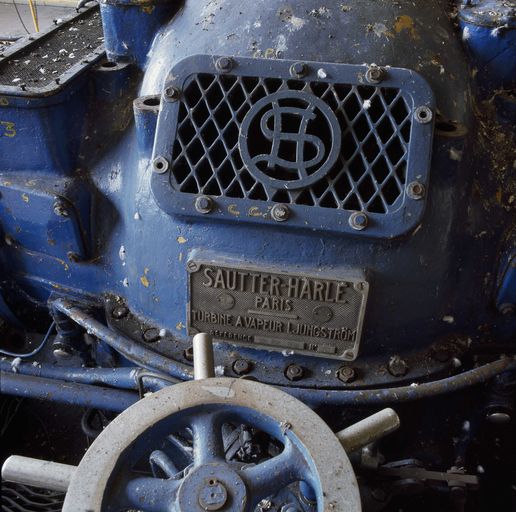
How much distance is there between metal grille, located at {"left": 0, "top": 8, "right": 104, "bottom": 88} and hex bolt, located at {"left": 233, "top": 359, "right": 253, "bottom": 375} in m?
0.86

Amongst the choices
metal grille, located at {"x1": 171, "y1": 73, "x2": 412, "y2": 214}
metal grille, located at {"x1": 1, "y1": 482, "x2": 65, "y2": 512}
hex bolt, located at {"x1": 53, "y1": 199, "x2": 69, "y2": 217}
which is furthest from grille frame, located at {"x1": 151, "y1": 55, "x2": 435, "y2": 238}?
metal grille, located at {"x1": 1, "y1": 482, "x2": 65, "y2": 512}

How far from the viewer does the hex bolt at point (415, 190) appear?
4.26 ft

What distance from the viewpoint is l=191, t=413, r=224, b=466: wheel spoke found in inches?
36.5

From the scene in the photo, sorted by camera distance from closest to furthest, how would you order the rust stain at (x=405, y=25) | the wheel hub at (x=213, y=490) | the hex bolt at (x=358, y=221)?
the wheel hub at (x=213, y=490) < the hex bolt at (x=358, y=221) < the rust stain at (x=405, y=25)

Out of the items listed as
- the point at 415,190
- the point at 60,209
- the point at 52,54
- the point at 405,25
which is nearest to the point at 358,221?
the point at 415,190

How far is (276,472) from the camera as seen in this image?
0.91 meters

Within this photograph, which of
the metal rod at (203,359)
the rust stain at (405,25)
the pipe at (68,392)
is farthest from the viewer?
the pipe at (68,392)

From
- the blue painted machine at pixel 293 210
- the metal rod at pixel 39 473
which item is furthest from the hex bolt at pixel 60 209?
the metal rod at pixel 39 473

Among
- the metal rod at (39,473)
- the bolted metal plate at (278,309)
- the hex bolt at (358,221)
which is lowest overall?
the bolted metal plate at (278,309)

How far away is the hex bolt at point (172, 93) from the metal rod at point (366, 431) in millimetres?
848

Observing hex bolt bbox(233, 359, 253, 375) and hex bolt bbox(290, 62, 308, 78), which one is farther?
hex bolt bbox(233, 359, 253, 375)

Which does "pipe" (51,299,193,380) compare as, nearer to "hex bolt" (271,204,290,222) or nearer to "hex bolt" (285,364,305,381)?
"hex bolt" (285,364,305,381)

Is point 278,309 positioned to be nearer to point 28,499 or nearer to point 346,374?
point 346,374

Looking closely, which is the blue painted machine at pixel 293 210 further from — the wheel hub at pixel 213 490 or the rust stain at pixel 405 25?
the wheel hub at pixel 213 490
